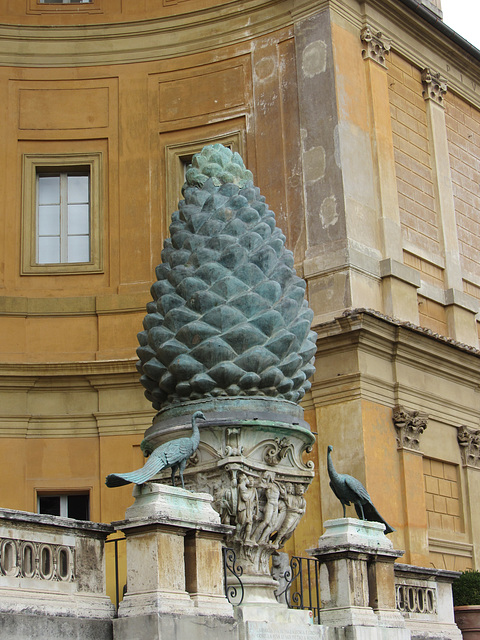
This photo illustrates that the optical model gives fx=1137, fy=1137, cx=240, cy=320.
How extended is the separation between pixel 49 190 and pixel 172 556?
13.0 m

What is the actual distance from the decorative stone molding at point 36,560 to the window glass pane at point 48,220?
40.6 ft

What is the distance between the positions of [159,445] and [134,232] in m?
10.8

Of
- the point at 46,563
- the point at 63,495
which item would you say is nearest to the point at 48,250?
the point at 63,495

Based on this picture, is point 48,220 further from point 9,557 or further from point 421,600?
point 9,557

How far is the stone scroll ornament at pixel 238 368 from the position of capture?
26.2ft

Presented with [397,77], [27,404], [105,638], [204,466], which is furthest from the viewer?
[397,77]

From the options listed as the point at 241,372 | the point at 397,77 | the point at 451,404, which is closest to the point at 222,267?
the point at 241,372

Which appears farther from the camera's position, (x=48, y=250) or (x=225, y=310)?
(x=48, y=250)

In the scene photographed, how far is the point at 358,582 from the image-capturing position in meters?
8.74

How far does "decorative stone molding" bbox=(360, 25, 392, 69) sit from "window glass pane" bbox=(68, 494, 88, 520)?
27.5 feet

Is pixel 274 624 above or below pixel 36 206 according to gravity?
below

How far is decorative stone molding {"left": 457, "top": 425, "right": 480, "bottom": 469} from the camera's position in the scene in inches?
711

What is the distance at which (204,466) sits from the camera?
802cm

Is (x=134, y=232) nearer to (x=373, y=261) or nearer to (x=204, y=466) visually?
(x=373, y=261)
